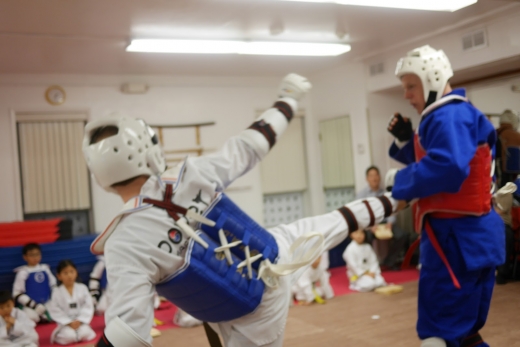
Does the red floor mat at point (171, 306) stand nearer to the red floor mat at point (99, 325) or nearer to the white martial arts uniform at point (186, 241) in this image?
the red floor mat at point (99, 325)

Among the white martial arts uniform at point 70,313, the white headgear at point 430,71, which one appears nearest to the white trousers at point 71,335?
the white martial arts uniform at point 70,313

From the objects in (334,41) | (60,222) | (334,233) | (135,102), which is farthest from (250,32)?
(334,233)

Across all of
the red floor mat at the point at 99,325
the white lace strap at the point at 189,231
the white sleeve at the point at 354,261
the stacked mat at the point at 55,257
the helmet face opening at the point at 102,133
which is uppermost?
the helmet face opening at the point at 102,133

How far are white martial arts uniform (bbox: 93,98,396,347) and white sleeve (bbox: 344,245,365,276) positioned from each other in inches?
162

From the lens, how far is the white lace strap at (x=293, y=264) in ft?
6.24

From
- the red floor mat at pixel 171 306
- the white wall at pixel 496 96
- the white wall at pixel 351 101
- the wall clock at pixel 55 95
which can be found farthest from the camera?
the white wall at pixel 351 101

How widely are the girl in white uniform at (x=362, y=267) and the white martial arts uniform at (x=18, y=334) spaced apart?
3.37 metres

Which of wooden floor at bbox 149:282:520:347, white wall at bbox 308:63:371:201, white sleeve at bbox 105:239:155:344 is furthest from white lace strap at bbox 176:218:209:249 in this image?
white wall at bbox 308:63:371:201

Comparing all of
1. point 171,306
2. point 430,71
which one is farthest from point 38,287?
point 430,71

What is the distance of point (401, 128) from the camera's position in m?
2.79

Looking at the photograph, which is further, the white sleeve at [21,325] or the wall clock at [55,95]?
the wall clock at [55,95]

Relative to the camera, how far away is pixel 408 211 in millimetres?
7680

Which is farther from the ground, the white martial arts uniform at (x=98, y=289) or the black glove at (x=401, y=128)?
the black glove at (x=401, y=128)

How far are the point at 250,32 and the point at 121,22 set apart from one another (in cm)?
136
